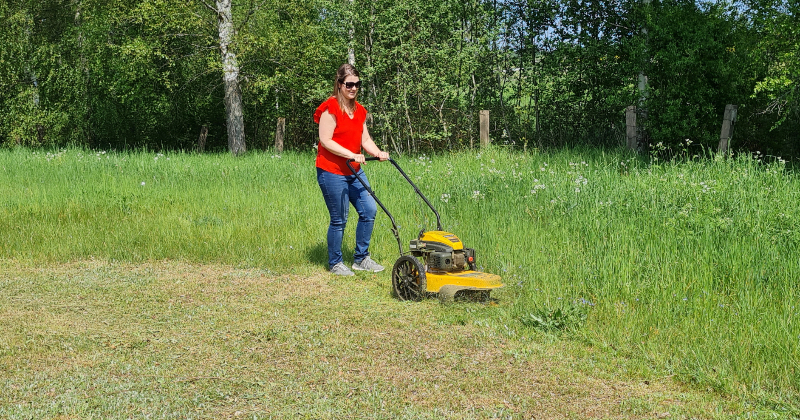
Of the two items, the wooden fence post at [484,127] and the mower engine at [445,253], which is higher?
the wooden fence post at [484,127]

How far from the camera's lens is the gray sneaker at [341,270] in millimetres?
7453

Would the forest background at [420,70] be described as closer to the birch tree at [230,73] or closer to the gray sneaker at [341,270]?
the birch tree at [230,73]

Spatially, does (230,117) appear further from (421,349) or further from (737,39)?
(421,349)

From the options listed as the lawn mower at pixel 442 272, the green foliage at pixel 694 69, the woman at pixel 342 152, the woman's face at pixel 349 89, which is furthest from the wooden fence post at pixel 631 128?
the lawn mower at pixel 442 272

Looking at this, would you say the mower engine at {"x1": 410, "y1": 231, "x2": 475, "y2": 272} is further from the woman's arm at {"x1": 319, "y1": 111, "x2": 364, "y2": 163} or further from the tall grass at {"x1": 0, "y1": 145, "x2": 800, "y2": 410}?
the woman's arm at {"x1": 319, "y1": 111, "x2": 364, "y2": 163}

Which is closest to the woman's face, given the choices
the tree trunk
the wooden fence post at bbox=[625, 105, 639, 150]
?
the wooden fence post at bbox=[625, 105, 639, 150]

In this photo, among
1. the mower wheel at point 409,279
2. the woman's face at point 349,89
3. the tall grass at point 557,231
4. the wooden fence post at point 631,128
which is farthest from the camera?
the wooden fence post at point 631,128

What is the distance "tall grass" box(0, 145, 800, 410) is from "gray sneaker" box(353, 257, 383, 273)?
1.33ft

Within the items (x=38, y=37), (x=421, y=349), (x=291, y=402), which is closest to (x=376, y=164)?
(x=421, y=349)

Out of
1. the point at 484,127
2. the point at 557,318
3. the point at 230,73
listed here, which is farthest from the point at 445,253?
the point at 230,73

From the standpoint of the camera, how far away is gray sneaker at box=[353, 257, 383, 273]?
297 inches

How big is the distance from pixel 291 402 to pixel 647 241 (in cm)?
415

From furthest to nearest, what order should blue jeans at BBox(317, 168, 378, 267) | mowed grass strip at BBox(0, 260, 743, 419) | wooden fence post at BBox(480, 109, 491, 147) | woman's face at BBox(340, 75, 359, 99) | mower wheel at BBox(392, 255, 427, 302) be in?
wooden fence post at BBox(480, 109, 491, 147), blue jeans at BBox(317, 168, 378, 267), woman's face at BBox(340, 75, 359, 99), mower wheel at BBox(392, 255, 427, 302), mowed grass strip at BBox(0, 260, 743, 419)

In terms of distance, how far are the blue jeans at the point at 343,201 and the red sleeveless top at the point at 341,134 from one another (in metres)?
0.08
